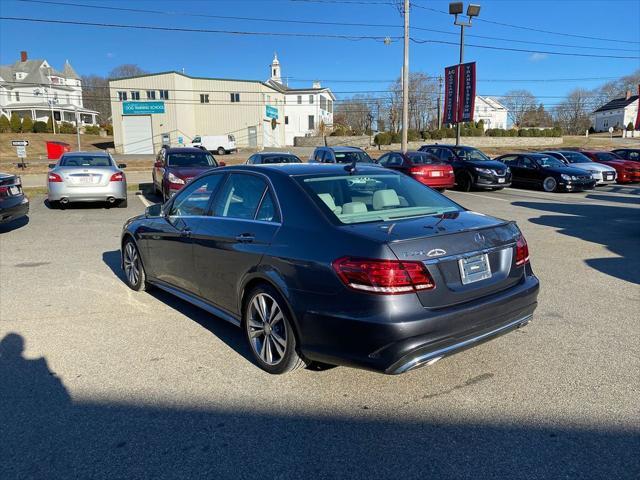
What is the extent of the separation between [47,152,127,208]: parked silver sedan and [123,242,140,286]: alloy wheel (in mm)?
6981

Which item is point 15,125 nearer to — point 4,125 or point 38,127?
point 4,125

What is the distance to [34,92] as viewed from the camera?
3406 inches

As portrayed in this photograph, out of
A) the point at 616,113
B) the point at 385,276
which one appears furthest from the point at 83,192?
the point at 616,113

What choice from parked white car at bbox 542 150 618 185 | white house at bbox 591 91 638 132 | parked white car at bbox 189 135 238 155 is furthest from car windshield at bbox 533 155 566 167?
white house at bbox 591 91 638 132

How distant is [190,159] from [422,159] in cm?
819

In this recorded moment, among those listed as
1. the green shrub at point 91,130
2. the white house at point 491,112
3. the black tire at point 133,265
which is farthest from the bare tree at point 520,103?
the black tire at point 133,265

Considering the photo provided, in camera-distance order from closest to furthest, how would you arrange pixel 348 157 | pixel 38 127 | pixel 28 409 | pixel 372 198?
pixel 28 409 → pixel 372 198 → pixel 348 157 → pixel 38 127

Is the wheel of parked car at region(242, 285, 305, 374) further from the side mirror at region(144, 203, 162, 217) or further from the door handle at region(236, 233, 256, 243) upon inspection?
the side mirror at region(144, 203, 162, 217)

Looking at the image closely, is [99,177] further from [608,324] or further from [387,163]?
[608,324]

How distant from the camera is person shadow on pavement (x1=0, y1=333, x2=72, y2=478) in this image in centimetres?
282

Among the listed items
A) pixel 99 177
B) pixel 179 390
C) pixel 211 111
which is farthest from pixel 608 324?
pixel 211 111

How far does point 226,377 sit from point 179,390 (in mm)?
365

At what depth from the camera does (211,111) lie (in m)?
61.7

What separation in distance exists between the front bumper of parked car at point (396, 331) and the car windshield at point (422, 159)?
46.9 ft
